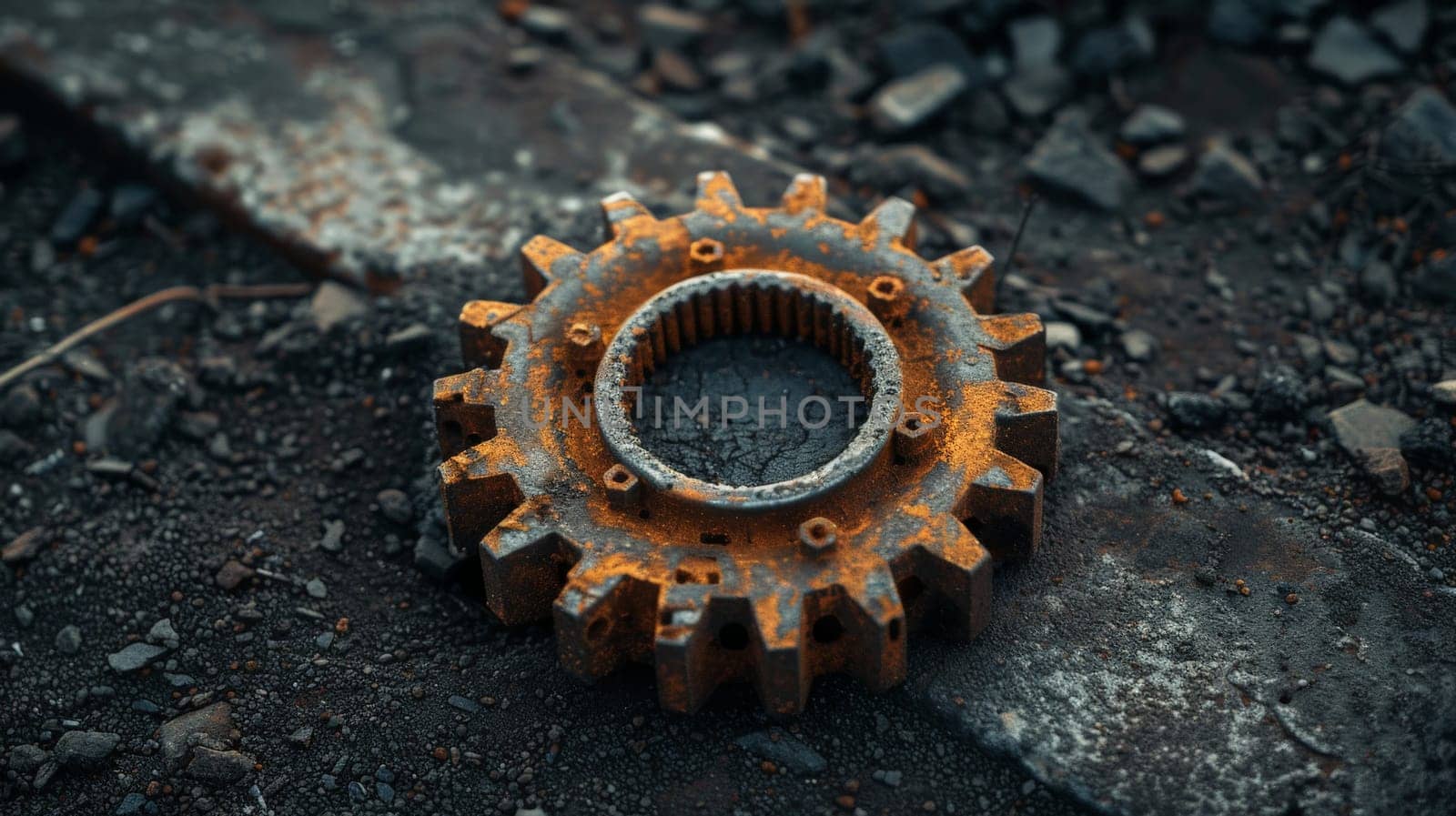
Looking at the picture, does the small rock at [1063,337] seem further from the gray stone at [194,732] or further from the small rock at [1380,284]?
the gray stone at [194,732]

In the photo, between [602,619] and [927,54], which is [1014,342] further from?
[927,54]

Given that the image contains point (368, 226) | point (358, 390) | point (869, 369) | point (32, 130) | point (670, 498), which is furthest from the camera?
point (32, 130)

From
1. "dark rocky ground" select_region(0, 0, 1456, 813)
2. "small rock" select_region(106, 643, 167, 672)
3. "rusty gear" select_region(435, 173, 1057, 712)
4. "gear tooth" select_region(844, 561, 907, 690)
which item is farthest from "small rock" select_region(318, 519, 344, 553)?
"gear tooth" select_region(844, 561, 907, 690)

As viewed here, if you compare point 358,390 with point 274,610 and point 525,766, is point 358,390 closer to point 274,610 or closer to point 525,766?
point 274,610

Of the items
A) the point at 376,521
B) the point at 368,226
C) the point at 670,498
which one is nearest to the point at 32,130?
the point at 368,226

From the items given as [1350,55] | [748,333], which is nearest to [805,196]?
[748,333]

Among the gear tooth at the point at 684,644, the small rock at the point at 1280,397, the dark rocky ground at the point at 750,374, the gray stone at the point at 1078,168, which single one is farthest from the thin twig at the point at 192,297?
the small rock at the point at 1280,397
